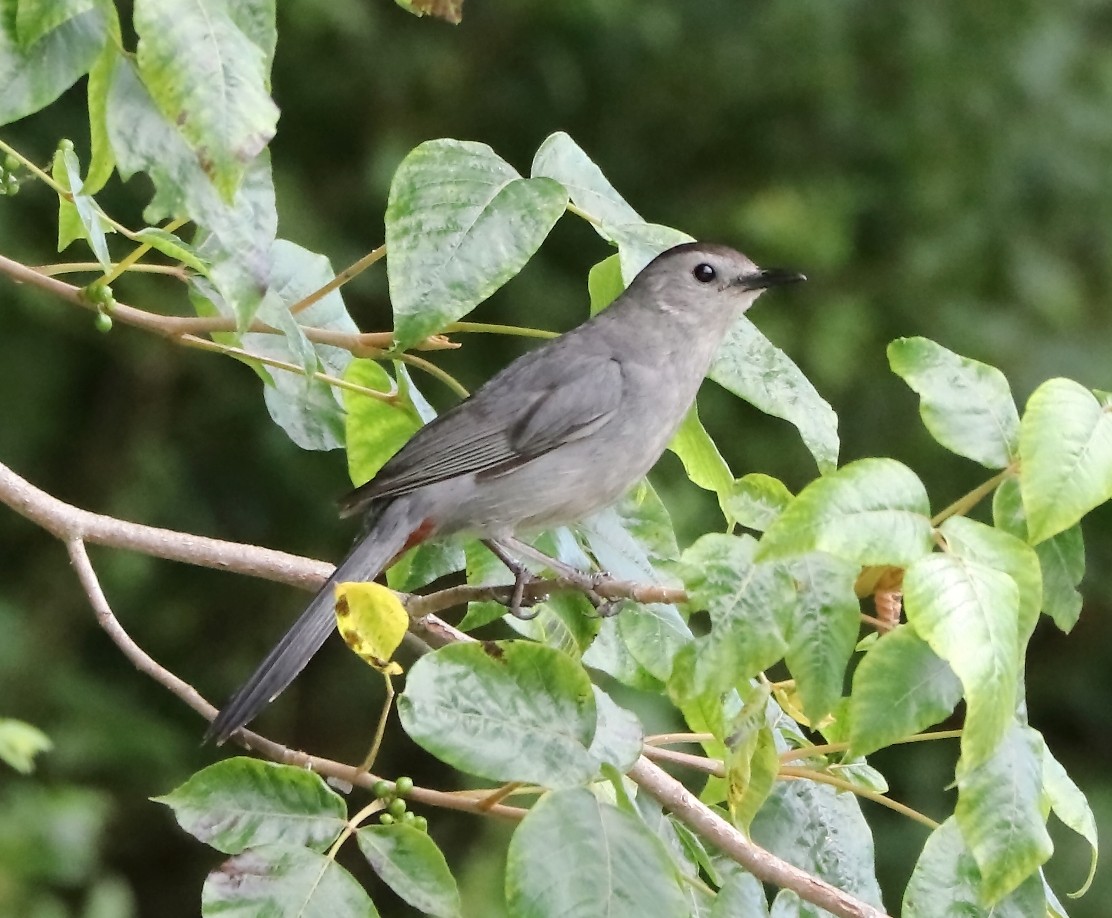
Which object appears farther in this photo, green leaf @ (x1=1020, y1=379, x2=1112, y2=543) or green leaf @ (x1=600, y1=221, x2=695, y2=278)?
green leaf @ (x1=600, y1=221, x2=695, y2=278)

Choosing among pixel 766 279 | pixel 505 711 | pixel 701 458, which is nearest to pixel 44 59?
pixel 505 711

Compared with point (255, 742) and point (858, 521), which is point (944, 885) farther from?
point (255, 742)

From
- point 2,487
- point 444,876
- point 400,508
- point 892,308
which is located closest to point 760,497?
point 444,876

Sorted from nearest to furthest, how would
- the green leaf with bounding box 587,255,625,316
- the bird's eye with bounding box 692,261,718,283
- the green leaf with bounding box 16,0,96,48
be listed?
the green leaf with bounding box 16,0,96,48, the green leaf with bounding box 587,255,625,316, the bird's eye with bounding box 692,261,718,283

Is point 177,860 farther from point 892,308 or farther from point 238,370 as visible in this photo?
point 892,308

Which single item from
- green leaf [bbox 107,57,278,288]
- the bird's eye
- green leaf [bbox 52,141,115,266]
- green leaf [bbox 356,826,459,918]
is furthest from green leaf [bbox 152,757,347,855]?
the bird's eye

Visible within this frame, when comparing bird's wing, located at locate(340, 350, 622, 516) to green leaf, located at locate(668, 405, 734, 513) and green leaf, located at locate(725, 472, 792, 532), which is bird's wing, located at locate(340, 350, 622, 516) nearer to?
green leaf, located at locate(668, 405, 734, 513)

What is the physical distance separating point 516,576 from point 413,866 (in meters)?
0.72

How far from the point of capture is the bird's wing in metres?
2.31

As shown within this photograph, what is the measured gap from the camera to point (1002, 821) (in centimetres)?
145

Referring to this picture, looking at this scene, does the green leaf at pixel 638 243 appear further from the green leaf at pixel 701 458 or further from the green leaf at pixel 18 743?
the green leaf at pixel 18 743

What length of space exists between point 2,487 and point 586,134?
11.5ft

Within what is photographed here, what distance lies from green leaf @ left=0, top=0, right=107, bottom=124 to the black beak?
1418 millimetres

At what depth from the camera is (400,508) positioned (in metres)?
2.25
